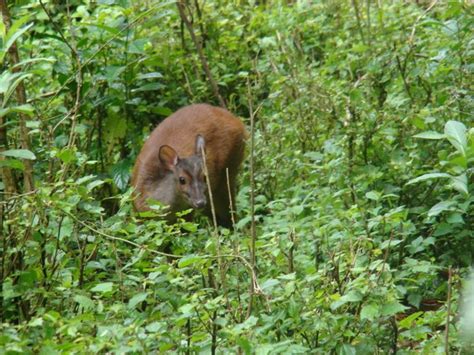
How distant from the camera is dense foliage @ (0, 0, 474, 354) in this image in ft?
15.2

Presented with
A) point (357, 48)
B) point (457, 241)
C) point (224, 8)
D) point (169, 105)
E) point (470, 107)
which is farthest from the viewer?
point (224, 8)

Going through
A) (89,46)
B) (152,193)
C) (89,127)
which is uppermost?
(89,46)

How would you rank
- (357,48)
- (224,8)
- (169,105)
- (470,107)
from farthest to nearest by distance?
(224,8), (169,105), (357,48), (470,107)

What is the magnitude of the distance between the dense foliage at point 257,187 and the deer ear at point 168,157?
40 centimetres

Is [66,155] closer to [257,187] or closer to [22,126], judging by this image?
[22,126]

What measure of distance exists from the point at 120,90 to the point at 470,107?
3278 millimetres

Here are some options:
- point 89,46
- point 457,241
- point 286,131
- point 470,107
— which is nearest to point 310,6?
point 286,131

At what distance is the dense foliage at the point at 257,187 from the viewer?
4.62 m

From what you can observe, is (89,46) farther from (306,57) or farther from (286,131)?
(306,57)

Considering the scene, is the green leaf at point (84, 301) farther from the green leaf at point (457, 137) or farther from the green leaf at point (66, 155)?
the green leaf at point (457, 137)

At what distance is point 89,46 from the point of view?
8.30 meters

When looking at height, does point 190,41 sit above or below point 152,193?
above

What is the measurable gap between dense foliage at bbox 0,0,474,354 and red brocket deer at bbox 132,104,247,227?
0.25 meters

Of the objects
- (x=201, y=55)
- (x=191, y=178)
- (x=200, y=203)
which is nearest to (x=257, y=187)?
(x=200, y=203)
